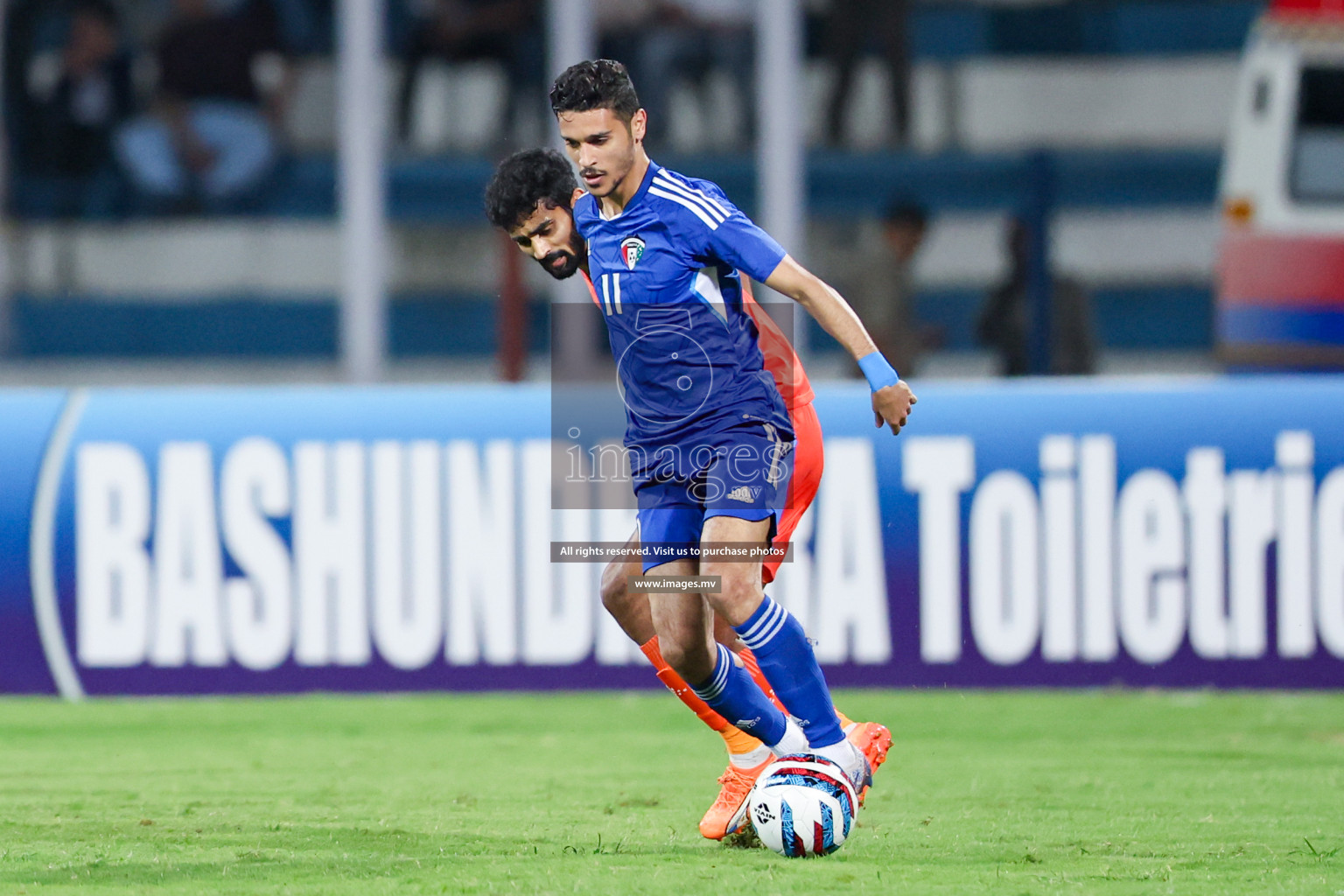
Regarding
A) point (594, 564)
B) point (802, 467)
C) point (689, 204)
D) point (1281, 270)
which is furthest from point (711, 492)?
point (1281, 270)

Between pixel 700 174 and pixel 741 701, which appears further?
pixel 700 174

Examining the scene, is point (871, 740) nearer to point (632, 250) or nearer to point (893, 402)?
point (893, 402)

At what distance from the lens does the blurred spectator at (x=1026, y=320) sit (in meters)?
8.52

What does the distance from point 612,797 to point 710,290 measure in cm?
163

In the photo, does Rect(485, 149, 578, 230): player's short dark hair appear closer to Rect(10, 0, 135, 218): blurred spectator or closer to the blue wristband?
the blue wristband

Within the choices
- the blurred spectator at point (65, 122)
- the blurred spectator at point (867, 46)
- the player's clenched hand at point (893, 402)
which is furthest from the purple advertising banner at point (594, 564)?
the blurred spectator at point (867, 46)

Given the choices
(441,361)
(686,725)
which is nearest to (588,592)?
(686,725)

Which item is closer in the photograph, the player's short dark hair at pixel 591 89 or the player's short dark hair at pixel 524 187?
the player's short dark hair at pixel 591 89

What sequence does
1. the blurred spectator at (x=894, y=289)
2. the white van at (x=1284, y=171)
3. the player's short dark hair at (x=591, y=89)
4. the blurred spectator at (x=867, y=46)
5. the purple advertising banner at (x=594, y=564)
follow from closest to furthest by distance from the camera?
the player's short dark hair at (x=591, y=89) → the purple advertising banner at (x=594, y=564) → the blurred spectator at (x=894, y=289) → the white van at (x=1284, y=171) → the blurred spectator at (x=867, y=46)

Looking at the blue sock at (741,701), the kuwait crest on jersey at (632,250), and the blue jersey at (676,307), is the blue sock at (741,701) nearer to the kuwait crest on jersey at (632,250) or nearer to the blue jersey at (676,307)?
the blue jersey at (676,307)

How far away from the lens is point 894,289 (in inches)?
362

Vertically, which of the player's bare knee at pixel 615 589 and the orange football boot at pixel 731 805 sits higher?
the player's bare knee at pixel 615 589

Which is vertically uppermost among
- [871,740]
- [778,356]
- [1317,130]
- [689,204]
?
[1317,130]

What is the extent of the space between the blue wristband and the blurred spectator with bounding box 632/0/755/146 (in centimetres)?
545
